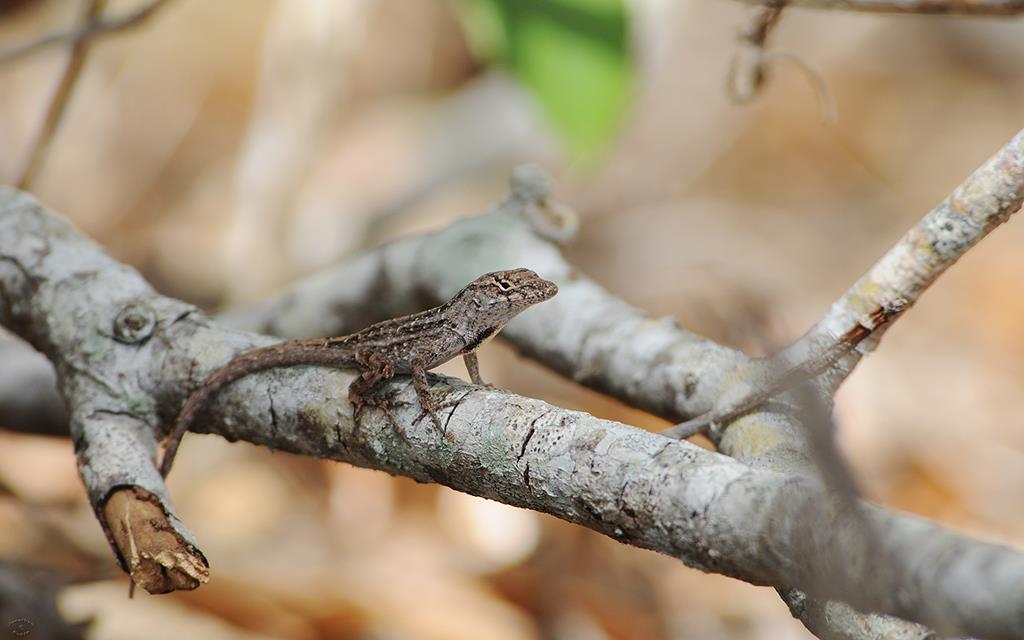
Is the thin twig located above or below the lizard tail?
above

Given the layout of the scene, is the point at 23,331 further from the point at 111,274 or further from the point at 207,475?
the point at 207,475

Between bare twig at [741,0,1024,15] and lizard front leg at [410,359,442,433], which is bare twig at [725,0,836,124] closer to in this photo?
bare twig at [741,0,1024,15]

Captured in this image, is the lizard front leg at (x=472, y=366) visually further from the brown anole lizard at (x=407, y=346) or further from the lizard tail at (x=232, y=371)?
the lizard tail at (x=232, y=371)

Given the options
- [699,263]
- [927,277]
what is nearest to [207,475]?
[699,263]

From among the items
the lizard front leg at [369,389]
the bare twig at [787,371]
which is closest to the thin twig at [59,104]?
the lizard front leg at [369,389]

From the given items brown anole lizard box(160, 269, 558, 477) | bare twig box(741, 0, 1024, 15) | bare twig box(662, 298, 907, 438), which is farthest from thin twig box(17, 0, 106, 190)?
bare twig box(662, 298, 907, 438)

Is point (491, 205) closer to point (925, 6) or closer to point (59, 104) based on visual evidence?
point (59, 104)

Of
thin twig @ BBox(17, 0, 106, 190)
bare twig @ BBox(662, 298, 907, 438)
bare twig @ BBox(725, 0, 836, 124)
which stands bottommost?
bare twig @ BBox(662, 298, 907, 438)
